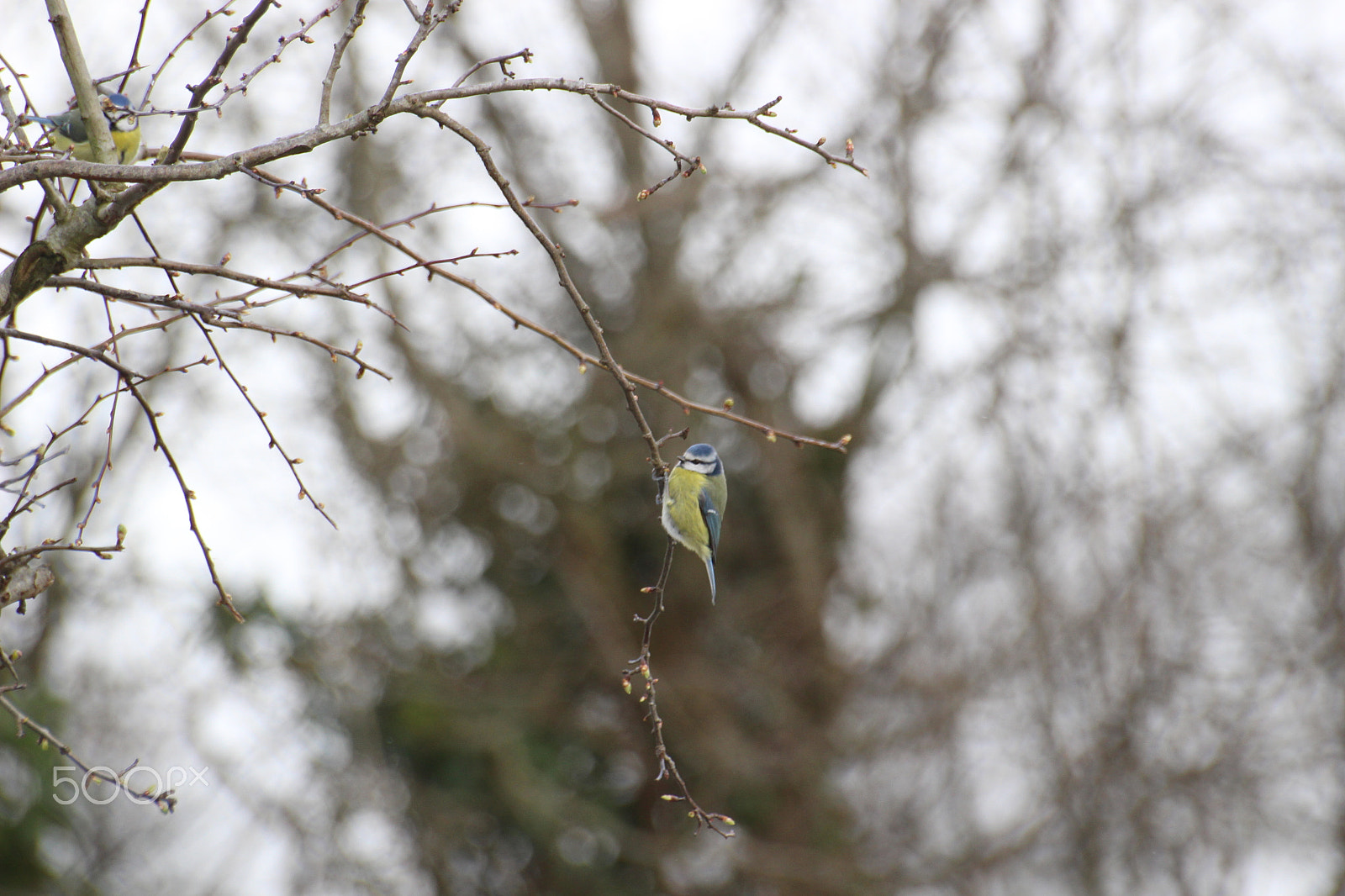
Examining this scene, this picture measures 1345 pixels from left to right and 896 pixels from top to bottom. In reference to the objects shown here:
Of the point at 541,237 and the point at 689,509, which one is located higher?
the point at 689,509

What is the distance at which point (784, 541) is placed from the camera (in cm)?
940

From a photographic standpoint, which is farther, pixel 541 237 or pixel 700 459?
pixel 700 459

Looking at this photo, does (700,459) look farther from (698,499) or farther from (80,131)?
(80,131)

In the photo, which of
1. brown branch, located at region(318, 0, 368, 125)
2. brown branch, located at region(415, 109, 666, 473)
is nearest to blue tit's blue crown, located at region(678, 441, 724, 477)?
brown branch, located at region(415, 109, 666, 473)

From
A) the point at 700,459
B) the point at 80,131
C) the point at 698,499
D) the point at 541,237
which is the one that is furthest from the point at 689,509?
the point at 80,131

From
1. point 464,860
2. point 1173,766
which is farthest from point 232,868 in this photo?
point 1173,766

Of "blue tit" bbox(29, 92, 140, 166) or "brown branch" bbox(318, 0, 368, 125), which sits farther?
"blue tit" bbox(29, 92, 140, 166)

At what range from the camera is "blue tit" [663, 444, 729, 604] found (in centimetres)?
425

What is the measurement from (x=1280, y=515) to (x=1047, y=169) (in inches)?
138

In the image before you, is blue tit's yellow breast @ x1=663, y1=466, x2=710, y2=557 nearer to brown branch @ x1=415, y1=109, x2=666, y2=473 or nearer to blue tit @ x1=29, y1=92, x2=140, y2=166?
brown branch @ x1=415, y1=109, x2=666, y2=473

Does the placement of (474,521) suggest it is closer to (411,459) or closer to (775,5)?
(411,459)

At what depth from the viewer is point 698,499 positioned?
4301 millimetres

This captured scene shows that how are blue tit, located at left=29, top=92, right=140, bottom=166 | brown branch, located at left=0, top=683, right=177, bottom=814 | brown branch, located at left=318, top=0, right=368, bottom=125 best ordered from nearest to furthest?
brown branch, located at left=318, top=0, right=368, bottom=125, brown branch, located at left=0, top=683, right=177, bottom=814, blue tit, located at left=29, top=92, right=140, bottom=166

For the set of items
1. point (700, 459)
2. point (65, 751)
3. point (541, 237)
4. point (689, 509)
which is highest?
point (700, 459)
